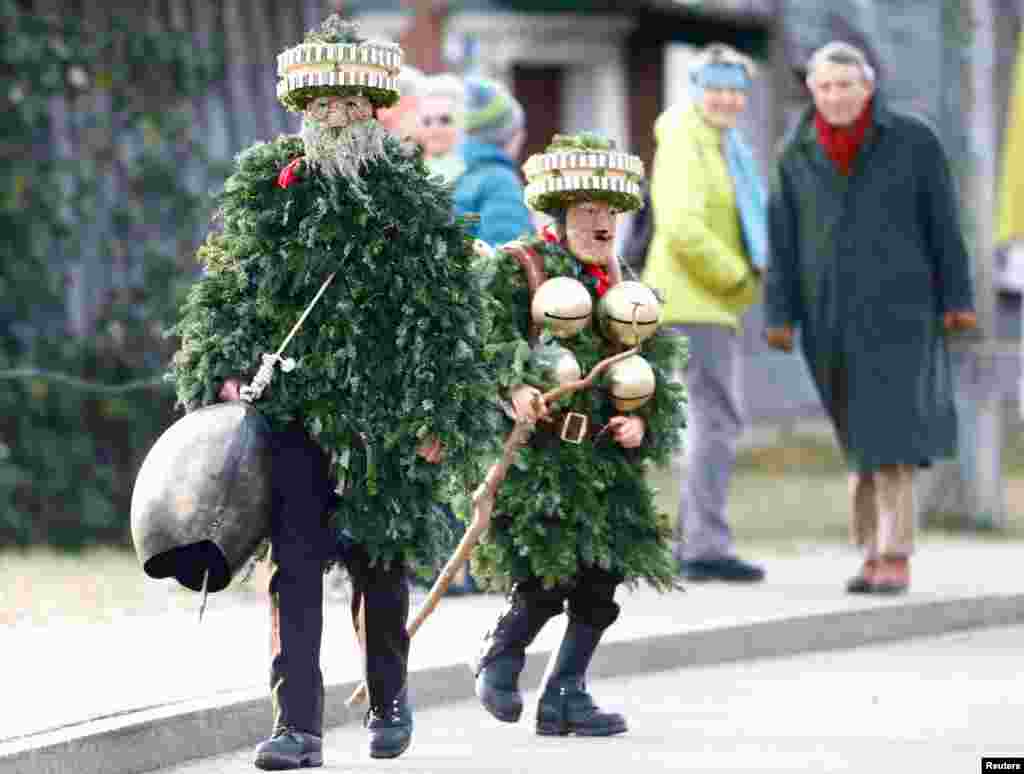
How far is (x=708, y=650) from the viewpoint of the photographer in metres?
9.73

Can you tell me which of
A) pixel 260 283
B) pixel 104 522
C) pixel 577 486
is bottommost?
pixel 104 522

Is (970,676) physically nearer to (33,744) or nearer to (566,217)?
(566,217)

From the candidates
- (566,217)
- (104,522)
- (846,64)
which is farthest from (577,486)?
(104,522)

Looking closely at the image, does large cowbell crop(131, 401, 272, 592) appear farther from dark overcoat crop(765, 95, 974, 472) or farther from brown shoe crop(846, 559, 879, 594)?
brown shoe crop(846, 559, 879, 594)

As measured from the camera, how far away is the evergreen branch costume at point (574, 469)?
25.6 ft

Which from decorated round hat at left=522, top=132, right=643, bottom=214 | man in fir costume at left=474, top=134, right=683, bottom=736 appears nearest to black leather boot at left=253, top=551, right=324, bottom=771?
man in fir costume at left=474, top=134, right=683, bottom=736

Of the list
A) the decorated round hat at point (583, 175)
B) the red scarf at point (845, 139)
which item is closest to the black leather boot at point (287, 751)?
the decorated round hat at point (583, 175)

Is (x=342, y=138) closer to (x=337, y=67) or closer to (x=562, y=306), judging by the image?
(x=337, y=67)

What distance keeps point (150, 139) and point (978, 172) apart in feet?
14.2

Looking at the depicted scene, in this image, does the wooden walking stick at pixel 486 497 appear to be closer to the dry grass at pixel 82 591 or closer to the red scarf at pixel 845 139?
the dry grass at pixel 82 591

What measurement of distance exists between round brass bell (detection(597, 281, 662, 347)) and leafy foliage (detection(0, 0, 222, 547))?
225 inches

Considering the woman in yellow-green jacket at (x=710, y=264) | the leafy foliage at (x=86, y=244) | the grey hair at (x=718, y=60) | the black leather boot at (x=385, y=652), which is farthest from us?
the leafy foliage at (x=86, y=244)

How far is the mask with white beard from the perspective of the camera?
7.13 meters

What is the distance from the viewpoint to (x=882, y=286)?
10672 millimetres
